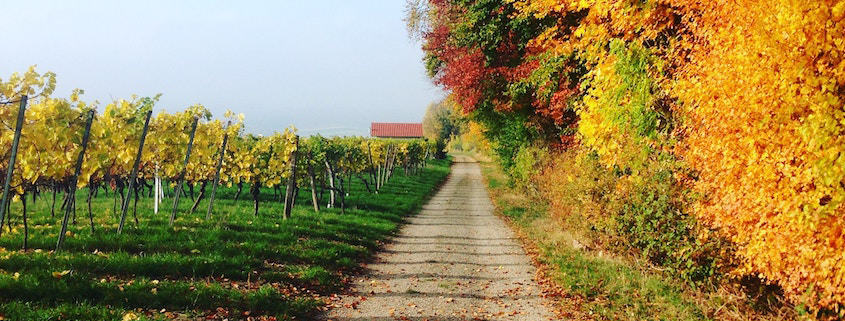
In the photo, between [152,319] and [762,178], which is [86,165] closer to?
[152,319]

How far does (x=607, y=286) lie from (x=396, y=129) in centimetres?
11015

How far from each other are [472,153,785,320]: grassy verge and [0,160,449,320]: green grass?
135 inches

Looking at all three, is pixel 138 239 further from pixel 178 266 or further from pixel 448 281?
pixel 448 281

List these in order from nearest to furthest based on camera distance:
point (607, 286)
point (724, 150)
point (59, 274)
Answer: point (724, 150) → point (59, 274) → point (607, 286)

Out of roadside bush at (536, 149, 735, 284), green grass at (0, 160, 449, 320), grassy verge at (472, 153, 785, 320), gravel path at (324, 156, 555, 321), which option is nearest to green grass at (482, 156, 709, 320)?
grassy verge at (472, 153, 785, 320)

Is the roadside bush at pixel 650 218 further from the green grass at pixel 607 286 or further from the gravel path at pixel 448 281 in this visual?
the gravel path at pixel 448 281

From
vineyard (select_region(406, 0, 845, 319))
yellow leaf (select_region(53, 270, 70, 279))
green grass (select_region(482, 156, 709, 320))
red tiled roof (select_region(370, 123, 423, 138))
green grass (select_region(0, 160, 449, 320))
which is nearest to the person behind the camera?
vineyard (select_region(406, 0, 845, 319))

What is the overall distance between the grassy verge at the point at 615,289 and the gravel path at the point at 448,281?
18.1 inches

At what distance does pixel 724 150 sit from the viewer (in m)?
5.38

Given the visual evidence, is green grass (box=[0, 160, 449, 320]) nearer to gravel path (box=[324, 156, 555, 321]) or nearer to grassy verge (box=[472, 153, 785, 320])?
gravel path (box=[324, 156, 555, 321])

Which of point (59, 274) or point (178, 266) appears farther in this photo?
point (178, 266)

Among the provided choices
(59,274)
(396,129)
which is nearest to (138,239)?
(59,274)

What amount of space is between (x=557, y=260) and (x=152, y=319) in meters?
6.79

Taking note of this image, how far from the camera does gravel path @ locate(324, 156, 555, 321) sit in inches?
275
